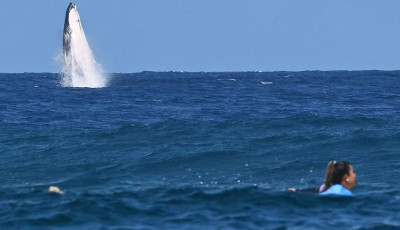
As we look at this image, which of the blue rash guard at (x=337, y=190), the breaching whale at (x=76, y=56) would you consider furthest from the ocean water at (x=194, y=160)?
the breaching whale at (x=76, y=56)

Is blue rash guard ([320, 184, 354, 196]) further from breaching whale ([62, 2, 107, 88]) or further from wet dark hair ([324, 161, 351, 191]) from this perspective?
breaching whale ([62, 2, 107, 88])

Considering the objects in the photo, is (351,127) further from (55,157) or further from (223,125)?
(55,157)

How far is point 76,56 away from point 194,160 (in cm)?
3917

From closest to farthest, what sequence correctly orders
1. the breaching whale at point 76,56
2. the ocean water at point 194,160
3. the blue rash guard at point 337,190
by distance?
the ocean water at point 194,160, the blue rash guard at point 337,190, the breaching whale at point 76,56

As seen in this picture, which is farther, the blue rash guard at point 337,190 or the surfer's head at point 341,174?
the blue rash guard at point 337,190

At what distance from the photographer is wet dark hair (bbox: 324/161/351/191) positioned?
14258 mm

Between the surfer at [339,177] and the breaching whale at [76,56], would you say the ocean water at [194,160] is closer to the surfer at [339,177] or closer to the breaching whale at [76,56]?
the surfer at [339,177]

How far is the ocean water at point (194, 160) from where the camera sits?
14164 millimetres

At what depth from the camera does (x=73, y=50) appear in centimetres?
6234

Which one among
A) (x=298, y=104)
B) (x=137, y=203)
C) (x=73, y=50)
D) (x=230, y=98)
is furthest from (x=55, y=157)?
(x=73, y=50)

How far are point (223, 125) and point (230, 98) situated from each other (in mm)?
17070

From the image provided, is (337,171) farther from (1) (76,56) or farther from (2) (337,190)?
(1) (76,56)

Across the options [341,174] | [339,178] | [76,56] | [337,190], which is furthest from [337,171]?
[76,56]

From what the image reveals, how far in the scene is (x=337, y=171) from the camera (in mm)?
14352
